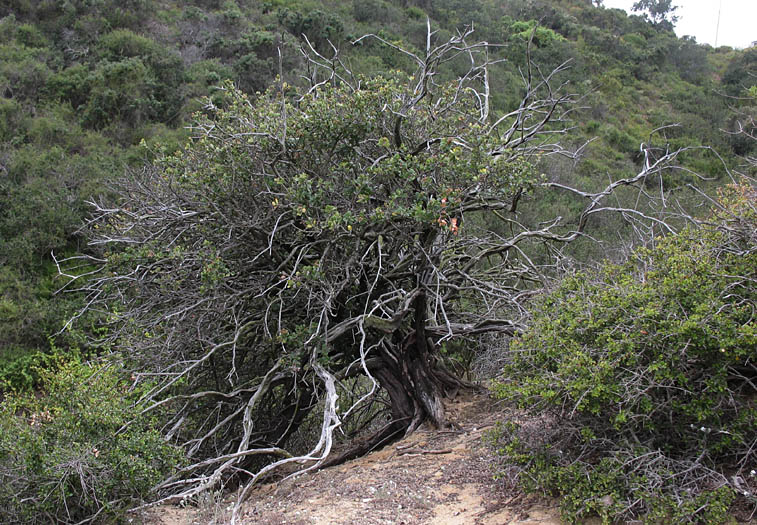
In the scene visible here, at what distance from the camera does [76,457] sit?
429cm

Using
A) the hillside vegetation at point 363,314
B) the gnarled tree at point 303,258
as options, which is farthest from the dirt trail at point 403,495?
the gnarled tree at point 303,258

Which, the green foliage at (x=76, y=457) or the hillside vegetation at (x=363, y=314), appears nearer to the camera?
the hillside vegetation at (x=363, y=314)

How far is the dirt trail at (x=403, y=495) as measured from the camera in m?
4.11

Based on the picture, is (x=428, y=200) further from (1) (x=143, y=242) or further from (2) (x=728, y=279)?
(1) (x=143, y=242)

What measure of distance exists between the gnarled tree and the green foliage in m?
0.69

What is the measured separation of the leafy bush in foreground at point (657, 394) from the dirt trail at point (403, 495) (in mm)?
329

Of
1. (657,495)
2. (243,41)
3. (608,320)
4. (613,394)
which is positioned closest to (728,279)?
(608,320)

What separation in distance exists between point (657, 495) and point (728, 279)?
143 cm

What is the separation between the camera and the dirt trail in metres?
4.11

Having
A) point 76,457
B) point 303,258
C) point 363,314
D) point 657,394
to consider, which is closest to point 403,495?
point 363,314

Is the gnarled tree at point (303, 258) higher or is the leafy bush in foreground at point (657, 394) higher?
the gnarled tree at point (303, 258)

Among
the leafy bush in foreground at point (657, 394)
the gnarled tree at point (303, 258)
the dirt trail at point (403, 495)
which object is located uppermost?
the gnarled tree at point (303, 258)

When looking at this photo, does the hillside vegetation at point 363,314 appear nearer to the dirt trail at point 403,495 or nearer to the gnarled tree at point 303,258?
the gnarled tree at point 303,258

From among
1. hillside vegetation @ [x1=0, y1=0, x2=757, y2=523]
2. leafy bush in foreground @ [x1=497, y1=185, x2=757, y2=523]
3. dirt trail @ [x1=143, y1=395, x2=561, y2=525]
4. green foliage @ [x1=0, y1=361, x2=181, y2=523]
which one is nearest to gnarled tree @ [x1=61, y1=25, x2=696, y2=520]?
hillside vegetation @ [x1=0, y1=0, x2=757, y2=523]
